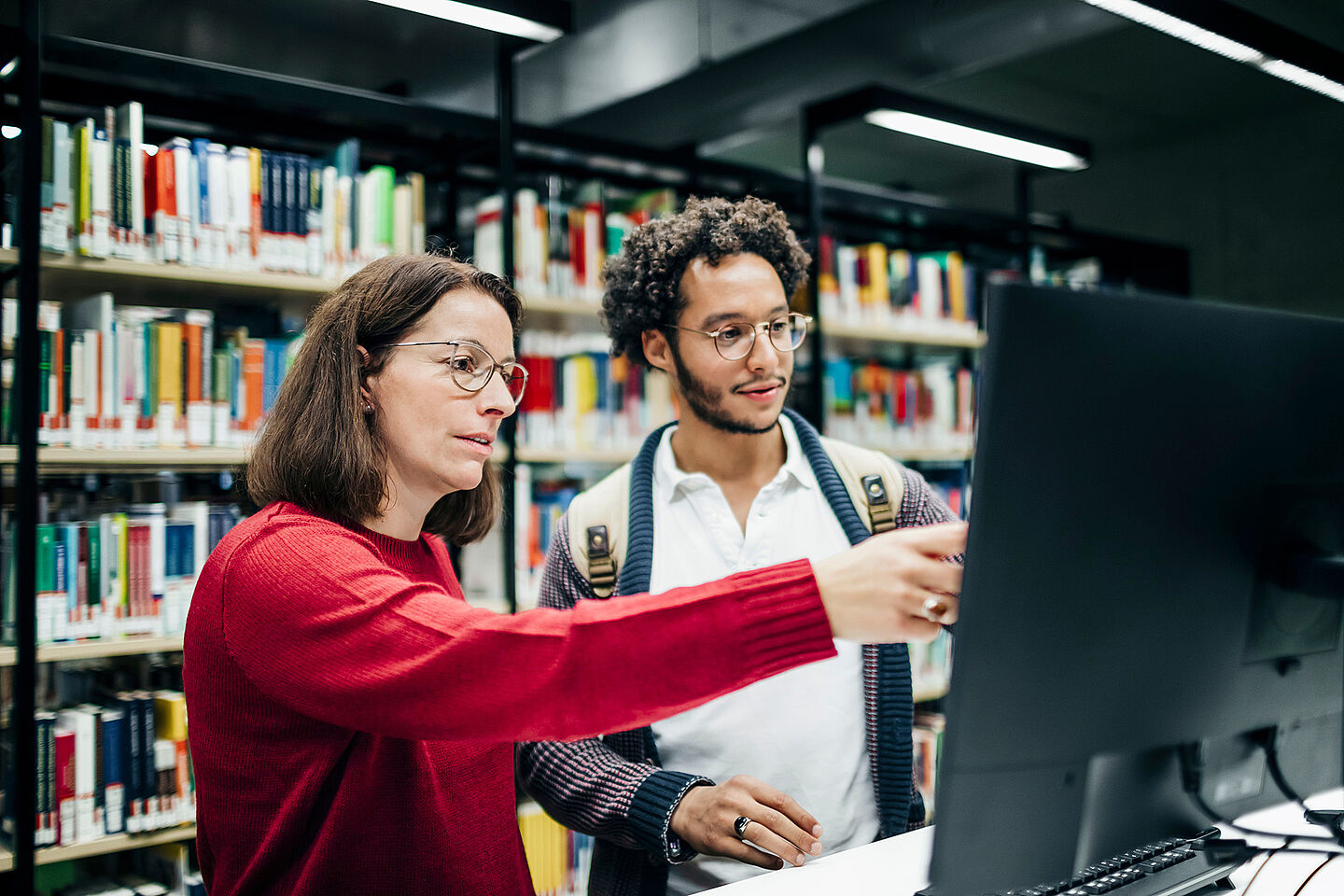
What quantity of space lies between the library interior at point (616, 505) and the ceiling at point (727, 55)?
0.03m

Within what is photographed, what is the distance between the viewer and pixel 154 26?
11.9ft

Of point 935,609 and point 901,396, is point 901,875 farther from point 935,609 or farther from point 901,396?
point 901,396

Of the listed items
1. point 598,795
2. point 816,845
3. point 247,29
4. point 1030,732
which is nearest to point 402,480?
point 598,795

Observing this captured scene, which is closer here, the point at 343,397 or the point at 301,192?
the point at 343,397

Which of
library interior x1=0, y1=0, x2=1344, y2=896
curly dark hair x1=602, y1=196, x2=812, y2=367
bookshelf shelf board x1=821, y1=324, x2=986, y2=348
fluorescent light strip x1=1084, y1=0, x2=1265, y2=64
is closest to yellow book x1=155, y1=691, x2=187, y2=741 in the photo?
library interior x1=0, y1=0, x2=1344, y2=896

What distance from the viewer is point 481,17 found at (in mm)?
2266

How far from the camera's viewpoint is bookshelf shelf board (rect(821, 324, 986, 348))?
10.9ft

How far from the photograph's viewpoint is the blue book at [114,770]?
79.9 inches

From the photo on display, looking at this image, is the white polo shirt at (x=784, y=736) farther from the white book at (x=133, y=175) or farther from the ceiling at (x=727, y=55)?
the ceiling at (x=727, y=55)

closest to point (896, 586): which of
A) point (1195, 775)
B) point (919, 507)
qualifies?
point (1195, 775)

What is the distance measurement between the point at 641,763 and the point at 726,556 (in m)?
0.33

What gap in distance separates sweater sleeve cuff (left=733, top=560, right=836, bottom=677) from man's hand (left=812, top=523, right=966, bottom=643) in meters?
0.01

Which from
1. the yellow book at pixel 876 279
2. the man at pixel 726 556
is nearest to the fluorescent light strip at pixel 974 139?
the yellow book at pixel 876 279

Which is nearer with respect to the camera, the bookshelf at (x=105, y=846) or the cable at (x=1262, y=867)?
the cable at (x=1262, y=867)
